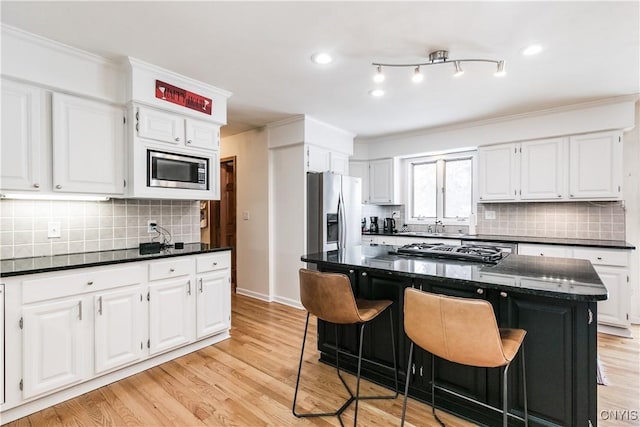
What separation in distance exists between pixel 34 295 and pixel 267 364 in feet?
5.52

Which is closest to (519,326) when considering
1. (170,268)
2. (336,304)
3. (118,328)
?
(336,304)

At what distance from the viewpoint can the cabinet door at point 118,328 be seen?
88.4 inches

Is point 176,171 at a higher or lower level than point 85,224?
higher

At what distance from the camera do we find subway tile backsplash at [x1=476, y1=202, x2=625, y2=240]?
3701 millimetres

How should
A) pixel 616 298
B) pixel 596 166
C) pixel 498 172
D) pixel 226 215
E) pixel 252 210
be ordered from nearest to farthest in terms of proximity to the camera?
pixel 616 298 < pixel 596 166 < pixel 498 172 < pixel 252 210 < pixel 226 215

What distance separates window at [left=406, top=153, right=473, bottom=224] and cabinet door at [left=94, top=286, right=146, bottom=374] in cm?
424

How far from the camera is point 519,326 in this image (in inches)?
69.2

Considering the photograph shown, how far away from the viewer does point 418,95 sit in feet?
10.9

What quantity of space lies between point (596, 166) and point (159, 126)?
462cm

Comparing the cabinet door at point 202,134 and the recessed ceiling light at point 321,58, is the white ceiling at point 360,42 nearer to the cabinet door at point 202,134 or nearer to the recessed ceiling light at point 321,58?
the recessed ceiling light at point 321,58

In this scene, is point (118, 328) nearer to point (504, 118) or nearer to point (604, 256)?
point (604, 256)

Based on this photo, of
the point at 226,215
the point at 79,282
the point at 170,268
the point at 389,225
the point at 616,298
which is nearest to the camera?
the point at 79,282

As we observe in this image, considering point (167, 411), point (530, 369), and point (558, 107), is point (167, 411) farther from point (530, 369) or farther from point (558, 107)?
point (558, 107)

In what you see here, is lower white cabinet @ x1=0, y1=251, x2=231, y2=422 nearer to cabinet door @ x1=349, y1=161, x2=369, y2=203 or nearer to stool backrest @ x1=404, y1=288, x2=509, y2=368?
stool backrest @ x1=404, y1=288, x2=509, y2=368
